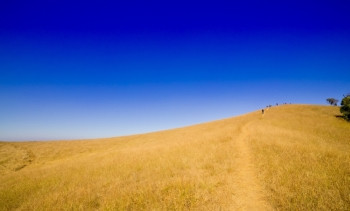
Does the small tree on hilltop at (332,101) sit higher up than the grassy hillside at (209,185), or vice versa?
the small tree on hilltop at (332,101)

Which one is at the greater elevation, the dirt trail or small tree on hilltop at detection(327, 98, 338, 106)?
small tree on hilltop at detection(327, 98, 338, 106)

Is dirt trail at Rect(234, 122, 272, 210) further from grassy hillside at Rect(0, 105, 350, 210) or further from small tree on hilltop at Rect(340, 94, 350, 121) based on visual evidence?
small tree on hilltop at Rect(340, 94, 350, 121)

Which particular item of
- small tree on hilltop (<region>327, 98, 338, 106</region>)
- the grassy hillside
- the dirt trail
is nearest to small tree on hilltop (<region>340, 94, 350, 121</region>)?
the grassy hillside

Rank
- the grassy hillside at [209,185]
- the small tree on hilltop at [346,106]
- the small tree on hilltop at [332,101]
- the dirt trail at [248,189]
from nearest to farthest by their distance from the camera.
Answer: the dirt trail at [248,189] < the grassy hillside at [209,185] < the small tree on hilltop at [346,106] < the small tree on hilltop at [332,101]

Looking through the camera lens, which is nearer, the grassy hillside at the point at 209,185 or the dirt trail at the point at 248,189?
the dirt trail at the point at 248,189

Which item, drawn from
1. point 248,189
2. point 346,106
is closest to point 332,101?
point 346,106

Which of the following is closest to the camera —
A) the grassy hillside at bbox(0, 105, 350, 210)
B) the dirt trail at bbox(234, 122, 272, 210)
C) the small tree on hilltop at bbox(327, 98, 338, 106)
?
the dirt trail at bbox(234, 122, 272, 210)

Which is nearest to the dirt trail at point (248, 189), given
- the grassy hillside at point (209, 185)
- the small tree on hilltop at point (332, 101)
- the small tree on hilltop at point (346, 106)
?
the grassy hillside at point (209, 185)

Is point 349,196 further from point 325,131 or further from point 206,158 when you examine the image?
point 325,131

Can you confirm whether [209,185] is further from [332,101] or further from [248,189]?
[332,101]

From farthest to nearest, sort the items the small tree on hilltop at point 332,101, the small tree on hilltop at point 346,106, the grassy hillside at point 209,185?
the small tree on hilltop at point 332,101
the small tree on hilltop at point 346,106
the grassy hillside at point 209,185

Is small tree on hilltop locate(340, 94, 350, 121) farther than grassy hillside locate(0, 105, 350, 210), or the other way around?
small tree on hilltop locate(340, 94, 350, 121)

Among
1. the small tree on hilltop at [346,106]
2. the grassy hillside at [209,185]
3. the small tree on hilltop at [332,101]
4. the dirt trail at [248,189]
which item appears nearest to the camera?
the dirt trail at [248,189]

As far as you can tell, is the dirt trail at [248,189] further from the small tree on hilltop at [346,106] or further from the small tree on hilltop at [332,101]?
the small tree on hilltop at [332,101]
